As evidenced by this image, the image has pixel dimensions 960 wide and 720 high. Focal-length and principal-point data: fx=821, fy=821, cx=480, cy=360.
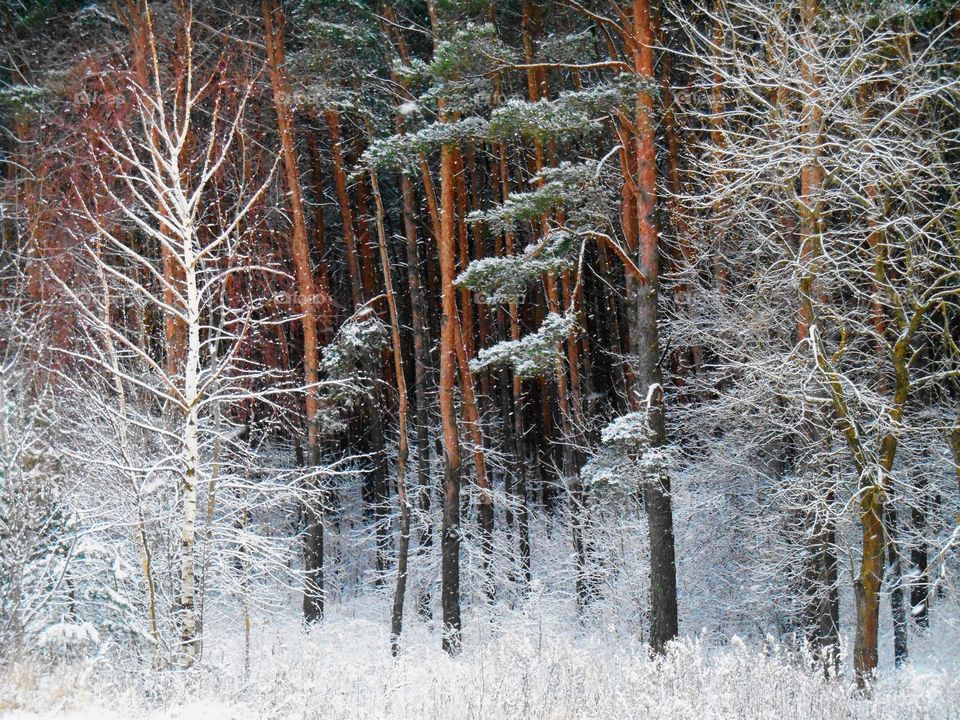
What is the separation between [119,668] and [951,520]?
12.3 metres

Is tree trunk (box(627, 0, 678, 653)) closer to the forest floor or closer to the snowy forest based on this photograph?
the snowy forest

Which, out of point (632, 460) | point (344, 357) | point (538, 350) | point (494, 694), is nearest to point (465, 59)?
point (538, 350)

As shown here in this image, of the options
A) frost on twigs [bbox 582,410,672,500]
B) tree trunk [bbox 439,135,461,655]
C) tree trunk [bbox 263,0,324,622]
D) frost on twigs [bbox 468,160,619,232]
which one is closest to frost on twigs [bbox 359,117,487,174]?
tree trunk [bbox 439,135,461,655]

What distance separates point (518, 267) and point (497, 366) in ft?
5.89

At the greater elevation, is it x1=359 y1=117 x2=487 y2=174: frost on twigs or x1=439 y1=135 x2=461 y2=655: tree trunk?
x1=359 y1=117 x2=487 y2=174: frost on twigs

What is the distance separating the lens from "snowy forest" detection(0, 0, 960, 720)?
829 cm

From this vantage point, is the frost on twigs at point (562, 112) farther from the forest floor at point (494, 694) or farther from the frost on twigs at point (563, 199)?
the forest floor at point (494, 694)

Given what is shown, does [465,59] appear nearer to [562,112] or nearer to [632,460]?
[562,112]

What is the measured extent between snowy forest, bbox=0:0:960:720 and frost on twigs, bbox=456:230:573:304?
0.13 meters

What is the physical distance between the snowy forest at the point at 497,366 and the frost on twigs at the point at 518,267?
0.13m

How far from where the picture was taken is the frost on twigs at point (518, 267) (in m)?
12.1

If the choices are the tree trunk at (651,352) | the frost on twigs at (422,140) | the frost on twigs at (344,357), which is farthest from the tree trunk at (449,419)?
the tree trunk at (651,352)

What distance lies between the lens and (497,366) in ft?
43.3

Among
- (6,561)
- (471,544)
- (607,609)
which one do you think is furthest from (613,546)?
(6,561)
